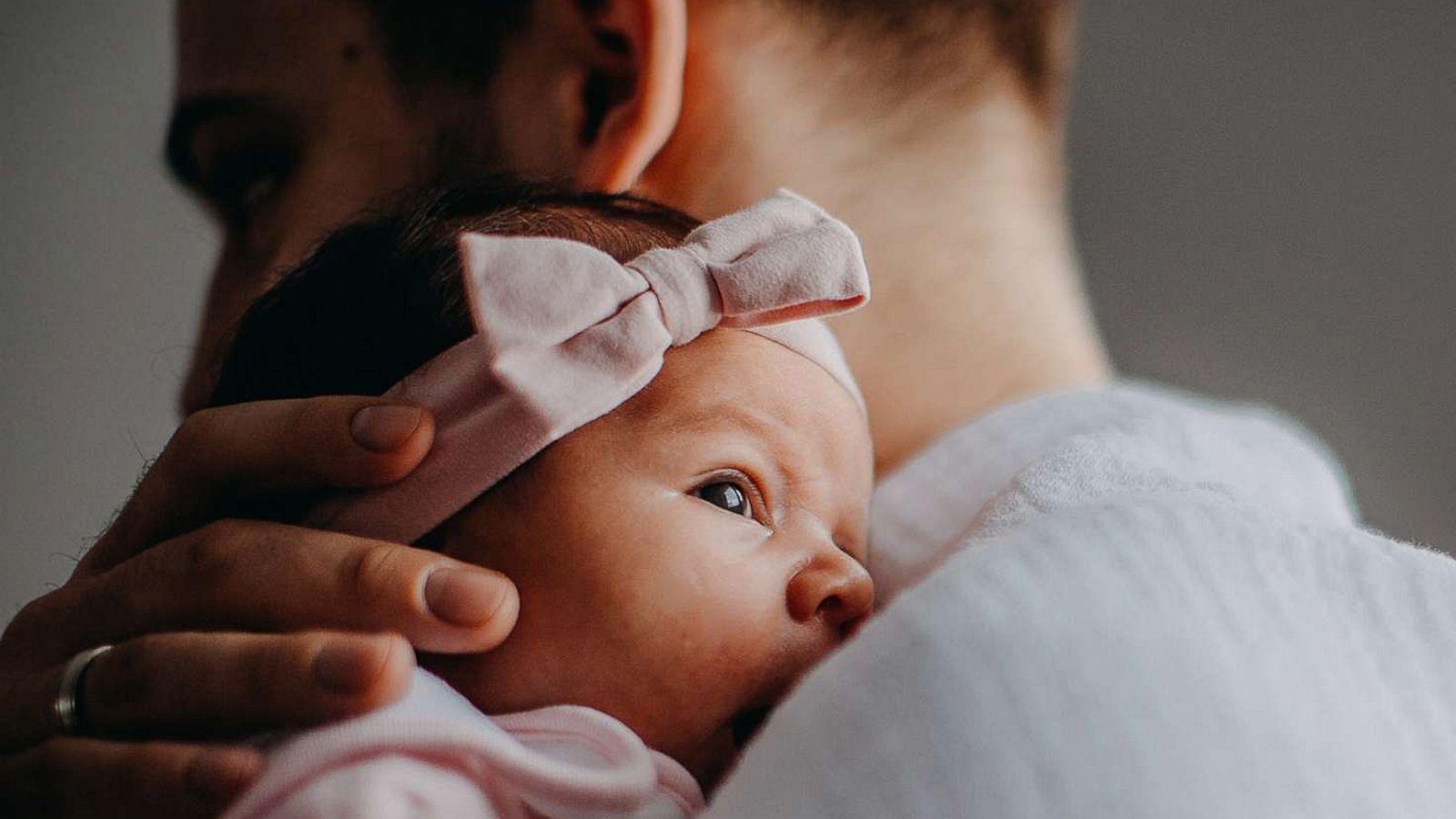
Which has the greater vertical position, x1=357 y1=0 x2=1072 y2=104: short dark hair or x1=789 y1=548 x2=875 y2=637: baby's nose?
x1=357 y1=0 x2=1072 y2=104: short dark hair

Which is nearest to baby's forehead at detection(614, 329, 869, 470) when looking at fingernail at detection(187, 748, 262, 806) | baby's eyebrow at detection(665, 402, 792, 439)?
baby's eyebrow at detection(665, 402, 792, 439)

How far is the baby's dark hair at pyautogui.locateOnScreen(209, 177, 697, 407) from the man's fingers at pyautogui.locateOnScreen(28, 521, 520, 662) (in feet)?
0.33

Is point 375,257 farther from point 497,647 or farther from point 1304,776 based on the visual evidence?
point 1304,776

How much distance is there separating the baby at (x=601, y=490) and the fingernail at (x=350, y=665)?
16mm

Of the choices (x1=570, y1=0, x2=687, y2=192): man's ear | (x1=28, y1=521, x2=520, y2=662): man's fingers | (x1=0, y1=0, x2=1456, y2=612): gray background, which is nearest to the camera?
(x1=28, y1=521, x2=520, y2=662): man's fingers

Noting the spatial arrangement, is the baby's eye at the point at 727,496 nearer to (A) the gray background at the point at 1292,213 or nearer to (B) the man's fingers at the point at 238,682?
(B) the man's fingers at the point at 238,682

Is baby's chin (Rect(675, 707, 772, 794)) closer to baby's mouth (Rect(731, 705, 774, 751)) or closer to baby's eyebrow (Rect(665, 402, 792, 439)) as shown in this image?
baby's mouth (Rect(731, 705, 774, 751))

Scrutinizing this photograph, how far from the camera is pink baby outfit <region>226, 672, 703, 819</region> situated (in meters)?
0.46

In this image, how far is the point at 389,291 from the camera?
2.10 ft

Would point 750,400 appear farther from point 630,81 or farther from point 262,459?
point 630,81

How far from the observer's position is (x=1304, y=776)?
443 mm

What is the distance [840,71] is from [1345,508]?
0.54 m

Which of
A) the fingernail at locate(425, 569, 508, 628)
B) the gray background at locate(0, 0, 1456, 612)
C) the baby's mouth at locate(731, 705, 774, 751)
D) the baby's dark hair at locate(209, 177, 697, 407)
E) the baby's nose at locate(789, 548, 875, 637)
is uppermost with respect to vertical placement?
the baby's dark hair at locate(209, 177, 697, 407)

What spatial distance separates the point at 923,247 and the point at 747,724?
57cm
